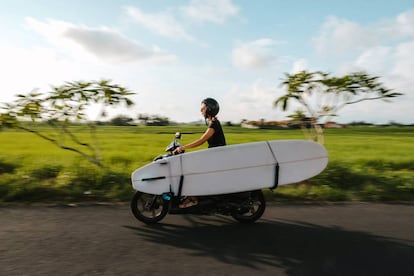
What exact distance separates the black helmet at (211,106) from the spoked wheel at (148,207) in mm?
1393

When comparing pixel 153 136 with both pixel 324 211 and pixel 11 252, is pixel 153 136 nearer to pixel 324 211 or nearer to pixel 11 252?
pixel 324 211

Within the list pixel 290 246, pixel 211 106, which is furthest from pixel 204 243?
pixel 211 106

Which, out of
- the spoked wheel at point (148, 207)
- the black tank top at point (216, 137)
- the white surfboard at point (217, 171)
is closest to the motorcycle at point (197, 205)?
the spoked wheel at point (148, 207)

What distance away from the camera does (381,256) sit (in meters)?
3.82

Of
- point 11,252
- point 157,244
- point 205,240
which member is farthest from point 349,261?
point 11,252

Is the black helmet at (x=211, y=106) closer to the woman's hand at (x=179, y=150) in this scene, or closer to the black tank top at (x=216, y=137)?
the black tank top at (x=216, y=137)

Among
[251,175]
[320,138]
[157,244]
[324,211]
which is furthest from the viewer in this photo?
[320,138]

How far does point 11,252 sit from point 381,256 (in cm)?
393

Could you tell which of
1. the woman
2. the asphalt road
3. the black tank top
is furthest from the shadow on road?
the black tank top

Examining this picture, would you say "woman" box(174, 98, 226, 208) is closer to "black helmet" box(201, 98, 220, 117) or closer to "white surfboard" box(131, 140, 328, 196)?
"black helmet" box(201, 98, 220, 117)

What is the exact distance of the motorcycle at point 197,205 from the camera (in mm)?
4965

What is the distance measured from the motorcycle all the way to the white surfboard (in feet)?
0.41

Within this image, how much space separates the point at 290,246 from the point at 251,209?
1132mm

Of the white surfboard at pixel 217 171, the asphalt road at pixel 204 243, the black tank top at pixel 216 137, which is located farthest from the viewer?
the black tank top at pixel 216 137
